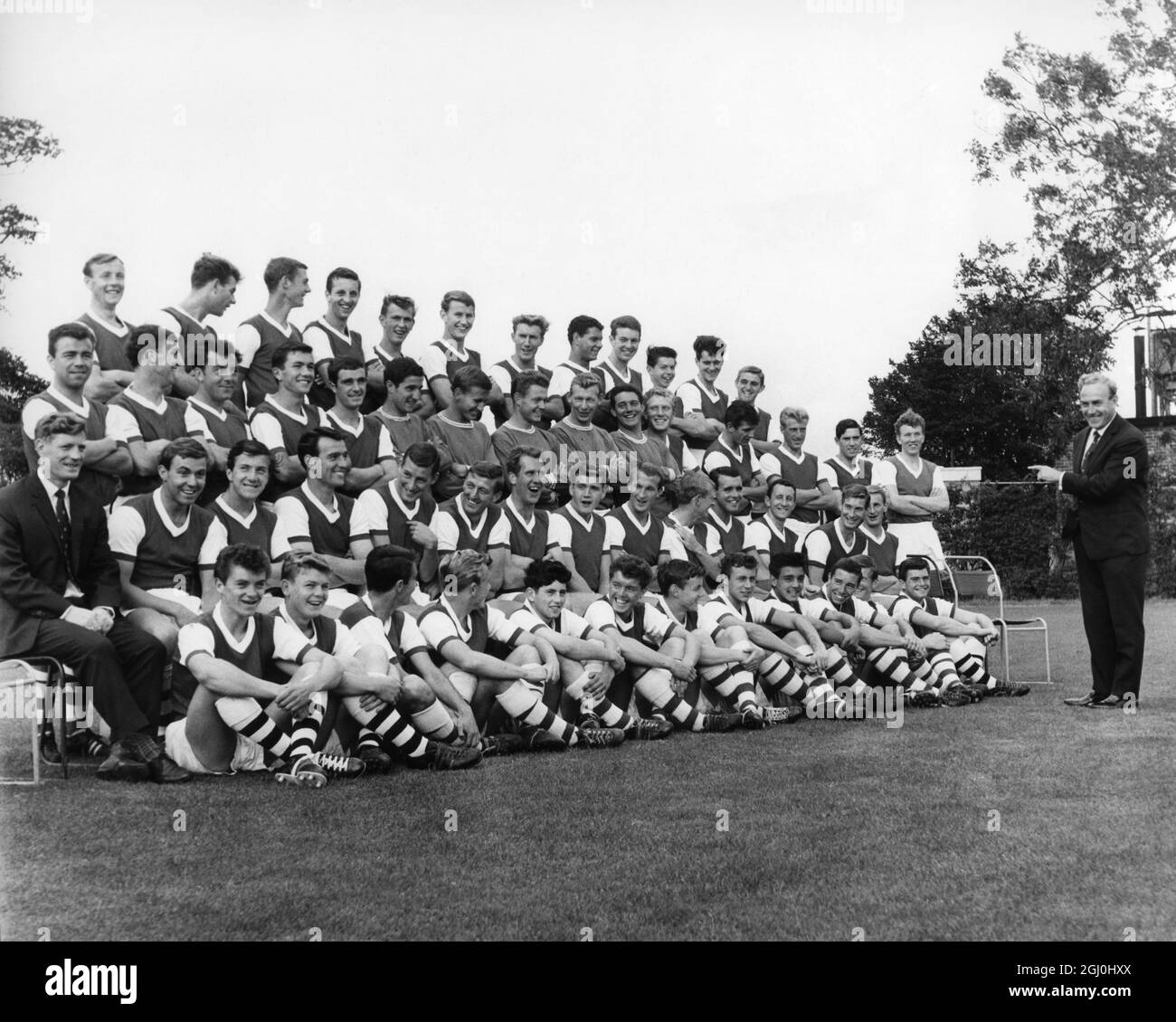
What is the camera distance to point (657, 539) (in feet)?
24.7

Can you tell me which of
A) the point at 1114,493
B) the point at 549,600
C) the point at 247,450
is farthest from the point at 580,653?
the point at 1114,493

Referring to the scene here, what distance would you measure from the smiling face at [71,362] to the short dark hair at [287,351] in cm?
96

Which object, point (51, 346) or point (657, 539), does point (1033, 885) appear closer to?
point (657, 539)

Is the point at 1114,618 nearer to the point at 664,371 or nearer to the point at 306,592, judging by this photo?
the point at 664,371

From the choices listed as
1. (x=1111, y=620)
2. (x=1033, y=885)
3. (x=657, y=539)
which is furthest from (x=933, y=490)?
(x=1033, y=885)

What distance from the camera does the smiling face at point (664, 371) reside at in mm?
8438

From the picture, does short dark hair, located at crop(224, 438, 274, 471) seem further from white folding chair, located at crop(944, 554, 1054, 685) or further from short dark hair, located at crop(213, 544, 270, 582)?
white folding chair, located at crop(944, 554, 1054, 685)

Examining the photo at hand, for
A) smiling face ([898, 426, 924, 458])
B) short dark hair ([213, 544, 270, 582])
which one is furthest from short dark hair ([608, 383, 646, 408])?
short dark hair ([213, 544, 270, 582])

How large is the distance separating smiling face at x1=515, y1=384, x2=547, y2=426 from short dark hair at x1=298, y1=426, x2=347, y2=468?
1.34 metres

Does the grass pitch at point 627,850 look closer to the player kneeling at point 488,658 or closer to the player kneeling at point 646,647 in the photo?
the player kneeling at point 488,658

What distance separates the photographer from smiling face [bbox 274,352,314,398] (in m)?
6.41

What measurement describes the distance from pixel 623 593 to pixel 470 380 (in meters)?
1.43

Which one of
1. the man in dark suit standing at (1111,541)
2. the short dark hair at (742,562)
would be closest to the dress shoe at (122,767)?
the short dark hair at (742,562)

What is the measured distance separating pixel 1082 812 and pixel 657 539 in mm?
3232
